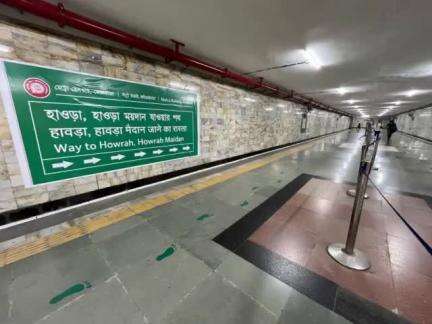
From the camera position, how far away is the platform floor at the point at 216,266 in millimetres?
1554

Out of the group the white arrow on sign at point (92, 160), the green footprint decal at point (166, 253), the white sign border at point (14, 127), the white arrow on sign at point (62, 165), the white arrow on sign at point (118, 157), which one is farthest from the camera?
the white arrow on sign at point (118, 157)

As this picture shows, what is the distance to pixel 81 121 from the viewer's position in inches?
124

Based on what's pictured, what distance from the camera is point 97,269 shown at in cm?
196

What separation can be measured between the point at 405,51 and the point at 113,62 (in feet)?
19.0

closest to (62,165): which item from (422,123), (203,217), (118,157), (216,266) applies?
(118,157)

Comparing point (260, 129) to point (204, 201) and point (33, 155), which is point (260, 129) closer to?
point (204, 201)

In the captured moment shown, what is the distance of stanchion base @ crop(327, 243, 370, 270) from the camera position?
205 centimetres

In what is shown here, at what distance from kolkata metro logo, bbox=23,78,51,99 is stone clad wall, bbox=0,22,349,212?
0.91 ft

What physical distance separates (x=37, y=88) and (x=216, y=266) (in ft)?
11.5

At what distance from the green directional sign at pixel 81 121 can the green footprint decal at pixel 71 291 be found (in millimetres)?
1957

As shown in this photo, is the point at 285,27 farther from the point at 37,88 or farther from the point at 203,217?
the point at 37,88

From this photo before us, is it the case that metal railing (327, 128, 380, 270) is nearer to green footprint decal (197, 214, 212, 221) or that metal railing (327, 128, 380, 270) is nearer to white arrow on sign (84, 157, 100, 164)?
green footprint decal (197, 214, 212, 221)

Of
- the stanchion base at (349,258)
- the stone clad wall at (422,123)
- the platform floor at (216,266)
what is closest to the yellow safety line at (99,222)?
the platform floor at (216,266)

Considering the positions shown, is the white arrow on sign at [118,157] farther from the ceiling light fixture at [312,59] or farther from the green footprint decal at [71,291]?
the ceiling light fixture at [312,59]
